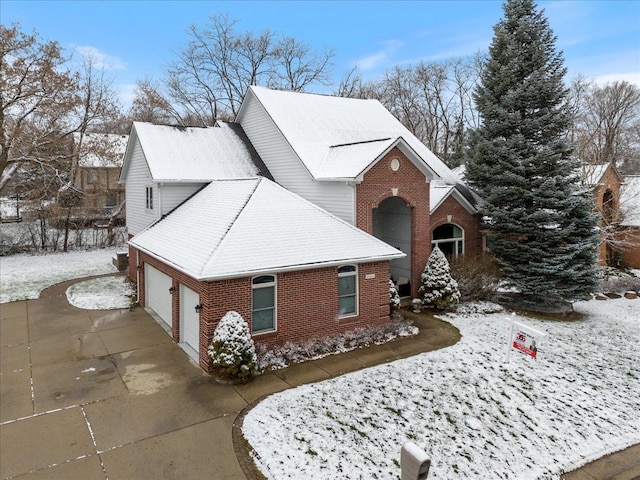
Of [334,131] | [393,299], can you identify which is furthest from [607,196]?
[393,299]

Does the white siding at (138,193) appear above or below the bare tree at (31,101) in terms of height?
below

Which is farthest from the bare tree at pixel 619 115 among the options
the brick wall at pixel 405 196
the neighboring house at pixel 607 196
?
the brick wall at pixel 405 196

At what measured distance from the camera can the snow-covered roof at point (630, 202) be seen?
26391 millimetres

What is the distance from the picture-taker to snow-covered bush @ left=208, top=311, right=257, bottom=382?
388 inches

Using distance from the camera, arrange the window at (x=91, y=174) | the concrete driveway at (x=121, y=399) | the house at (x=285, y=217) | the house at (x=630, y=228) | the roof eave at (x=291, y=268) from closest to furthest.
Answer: the concrete driveway at (x=121, y=399)
the roof eave at (x=291, y=268)
the house at (x=285, y=217)
the house at (x=630, y=228)
the window at (x=91, y=174)

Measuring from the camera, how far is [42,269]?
2306 centimetres

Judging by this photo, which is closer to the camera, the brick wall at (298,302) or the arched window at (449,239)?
the brick wall at (298,302)

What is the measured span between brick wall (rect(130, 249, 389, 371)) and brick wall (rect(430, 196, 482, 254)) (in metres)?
5.50

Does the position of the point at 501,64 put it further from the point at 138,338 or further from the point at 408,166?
the point at 138,338

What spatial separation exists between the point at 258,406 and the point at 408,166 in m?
10.1

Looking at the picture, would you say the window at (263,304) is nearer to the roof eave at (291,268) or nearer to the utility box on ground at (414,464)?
the roof eave at (291,268)

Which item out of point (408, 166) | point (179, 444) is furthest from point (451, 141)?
point (179, 444)

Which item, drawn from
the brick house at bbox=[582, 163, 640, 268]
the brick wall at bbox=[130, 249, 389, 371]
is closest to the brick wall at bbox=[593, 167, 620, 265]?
the brick house at bbox=[582, 163, 640, 268]

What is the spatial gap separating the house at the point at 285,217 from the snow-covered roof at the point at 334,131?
0.07 metres
